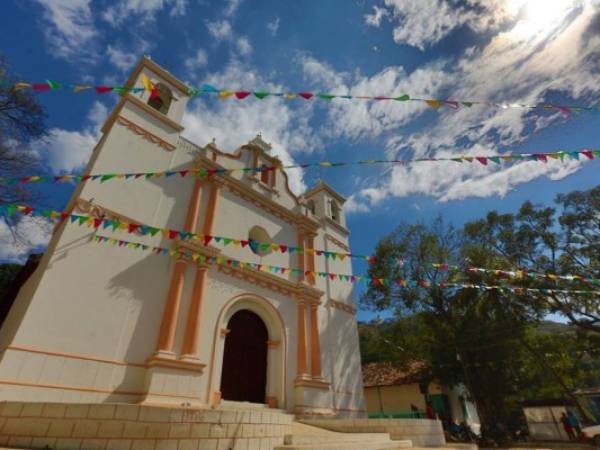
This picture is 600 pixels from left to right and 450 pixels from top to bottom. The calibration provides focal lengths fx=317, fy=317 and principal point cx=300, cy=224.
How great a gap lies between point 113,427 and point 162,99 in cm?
980

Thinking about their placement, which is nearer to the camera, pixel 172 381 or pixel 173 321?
pixel 172 381

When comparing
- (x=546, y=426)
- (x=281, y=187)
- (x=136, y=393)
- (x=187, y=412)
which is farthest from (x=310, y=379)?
(x=546, y=426)

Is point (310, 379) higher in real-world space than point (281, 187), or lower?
lower

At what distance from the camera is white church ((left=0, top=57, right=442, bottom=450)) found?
435 centimetres

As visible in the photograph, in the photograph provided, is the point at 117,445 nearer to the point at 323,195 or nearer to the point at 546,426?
the point at 323,195

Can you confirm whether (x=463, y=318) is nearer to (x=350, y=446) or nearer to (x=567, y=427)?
(x=567, y=427)

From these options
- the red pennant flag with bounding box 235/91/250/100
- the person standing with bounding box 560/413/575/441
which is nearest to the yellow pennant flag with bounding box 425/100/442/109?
the red pennant flag with bounding box 235/91/250/100

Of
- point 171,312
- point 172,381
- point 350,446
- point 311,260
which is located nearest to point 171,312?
point 171,312

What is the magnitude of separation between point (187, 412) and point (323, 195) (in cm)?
1210

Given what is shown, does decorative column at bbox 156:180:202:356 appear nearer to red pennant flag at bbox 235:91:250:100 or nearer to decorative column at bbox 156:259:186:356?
decorative column at bbox 156:259:186:356

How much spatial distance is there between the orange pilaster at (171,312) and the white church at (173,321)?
3cm

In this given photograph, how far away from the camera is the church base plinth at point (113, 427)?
13.4ft

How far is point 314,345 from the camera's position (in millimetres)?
10320

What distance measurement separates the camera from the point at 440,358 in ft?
50.6
